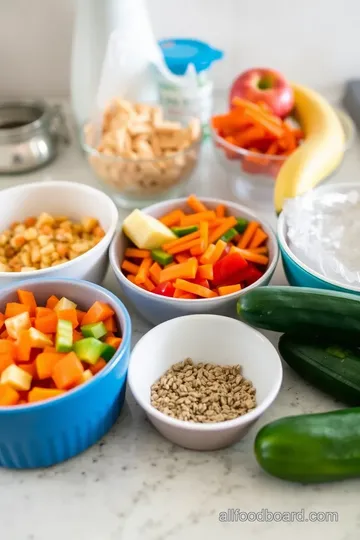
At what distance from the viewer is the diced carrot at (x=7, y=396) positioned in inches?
26.2

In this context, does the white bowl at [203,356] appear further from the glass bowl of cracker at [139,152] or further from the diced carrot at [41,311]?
the glass bowl of cracker at [139,152]

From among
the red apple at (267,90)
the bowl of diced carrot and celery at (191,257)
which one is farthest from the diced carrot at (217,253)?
the red apple at (267,90)

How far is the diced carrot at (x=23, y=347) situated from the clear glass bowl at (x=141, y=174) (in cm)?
45

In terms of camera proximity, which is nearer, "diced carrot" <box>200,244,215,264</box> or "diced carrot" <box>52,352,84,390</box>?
"diced carrot" <box>52,352,84,390</box>

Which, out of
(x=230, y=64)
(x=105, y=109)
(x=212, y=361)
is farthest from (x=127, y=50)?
(x=212, y=361)

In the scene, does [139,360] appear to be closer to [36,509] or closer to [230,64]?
[36,509]

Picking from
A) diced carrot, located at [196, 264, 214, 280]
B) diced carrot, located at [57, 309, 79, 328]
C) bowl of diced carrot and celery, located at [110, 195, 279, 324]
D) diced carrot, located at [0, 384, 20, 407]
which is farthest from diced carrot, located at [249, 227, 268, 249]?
diced carrot, located at [0, 384, 20, 407]

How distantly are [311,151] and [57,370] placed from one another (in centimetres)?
61

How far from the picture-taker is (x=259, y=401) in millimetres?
750

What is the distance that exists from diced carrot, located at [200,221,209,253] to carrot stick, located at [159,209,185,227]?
0.18 feet

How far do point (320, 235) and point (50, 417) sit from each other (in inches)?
19.8

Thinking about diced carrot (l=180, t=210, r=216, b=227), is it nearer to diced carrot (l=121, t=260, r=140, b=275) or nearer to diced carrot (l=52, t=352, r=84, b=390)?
diced carrot (l=121, t=260, r=140, b=275)

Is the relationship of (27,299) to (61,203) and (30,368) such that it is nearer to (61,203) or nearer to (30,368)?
(30,368)

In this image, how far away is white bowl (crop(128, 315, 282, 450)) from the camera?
0.71 meters
